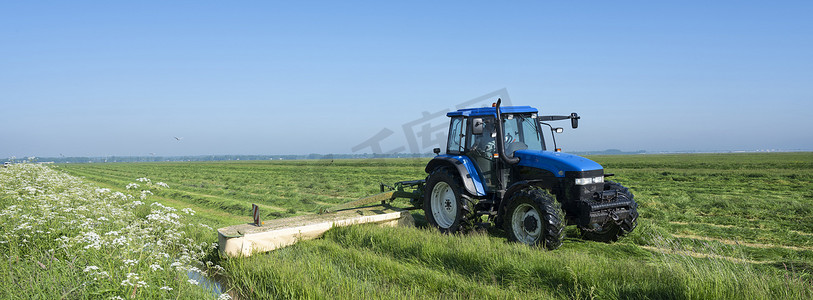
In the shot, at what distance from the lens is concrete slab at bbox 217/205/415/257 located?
626 cm

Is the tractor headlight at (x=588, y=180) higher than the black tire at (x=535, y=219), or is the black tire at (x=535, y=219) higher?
the tractor headlight at (x=588, y=180)

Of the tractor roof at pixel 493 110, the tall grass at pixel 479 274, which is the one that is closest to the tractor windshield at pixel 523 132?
the tractor roof at pixel 493 110

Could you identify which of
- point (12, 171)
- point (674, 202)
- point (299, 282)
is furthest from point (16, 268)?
point (674, 202)

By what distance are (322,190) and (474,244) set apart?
531 inches

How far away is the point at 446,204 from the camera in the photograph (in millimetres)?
8000

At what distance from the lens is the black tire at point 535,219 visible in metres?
5.96

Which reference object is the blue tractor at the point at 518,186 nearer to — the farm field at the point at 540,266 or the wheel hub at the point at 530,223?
the wheel hub at the point at 530,223

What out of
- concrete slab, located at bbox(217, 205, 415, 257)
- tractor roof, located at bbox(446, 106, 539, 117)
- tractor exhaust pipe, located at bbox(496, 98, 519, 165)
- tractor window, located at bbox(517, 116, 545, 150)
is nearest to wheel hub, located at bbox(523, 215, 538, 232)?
tractor exhaust pipe, located at bbox(496, 98, 519, 165)

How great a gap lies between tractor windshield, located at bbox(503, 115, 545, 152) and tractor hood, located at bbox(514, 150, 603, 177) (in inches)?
9.5

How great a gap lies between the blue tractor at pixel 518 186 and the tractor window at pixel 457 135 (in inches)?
0.7

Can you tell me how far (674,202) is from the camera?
12.2 meters

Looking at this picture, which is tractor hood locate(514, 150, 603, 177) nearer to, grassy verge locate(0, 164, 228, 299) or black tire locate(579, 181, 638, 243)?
black tire locate(579, 181, 638, 243)

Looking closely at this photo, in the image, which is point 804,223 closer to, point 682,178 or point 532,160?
point 532,160

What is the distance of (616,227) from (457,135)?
2804 mm
